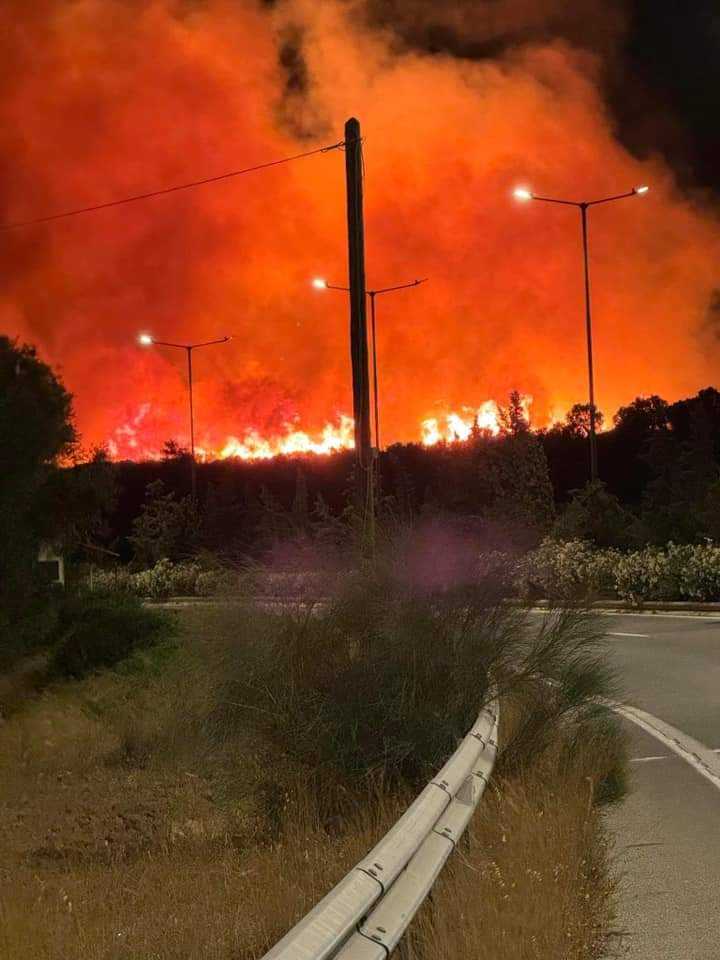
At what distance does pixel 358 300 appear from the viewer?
14734mm

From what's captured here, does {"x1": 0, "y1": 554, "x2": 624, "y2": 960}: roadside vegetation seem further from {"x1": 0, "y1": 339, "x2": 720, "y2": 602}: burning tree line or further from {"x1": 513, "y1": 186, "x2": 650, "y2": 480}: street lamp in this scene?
{"x1": 513, "y1": 186, "x2": 650, "y2": 480}: street lamp

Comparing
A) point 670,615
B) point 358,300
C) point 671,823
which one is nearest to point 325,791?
point 671,823

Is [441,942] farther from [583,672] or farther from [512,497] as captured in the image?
[512,497]

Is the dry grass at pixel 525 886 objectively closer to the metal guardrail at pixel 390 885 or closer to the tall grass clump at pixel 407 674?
the metal guardrail at pixel 390 885

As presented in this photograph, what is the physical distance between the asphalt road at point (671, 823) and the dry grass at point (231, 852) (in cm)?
23

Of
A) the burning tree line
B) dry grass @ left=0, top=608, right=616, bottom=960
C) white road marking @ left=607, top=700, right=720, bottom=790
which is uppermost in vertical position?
the burning tree line

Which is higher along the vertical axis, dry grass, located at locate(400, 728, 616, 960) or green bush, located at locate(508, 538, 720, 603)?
green bush, located at locate(508, 538, 720, 603)

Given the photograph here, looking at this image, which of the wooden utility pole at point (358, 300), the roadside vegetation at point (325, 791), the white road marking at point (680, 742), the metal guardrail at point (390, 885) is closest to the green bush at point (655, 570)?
the wooden utility pole at point (358, 300)

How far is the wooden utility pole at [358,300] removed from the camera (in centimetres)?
1440

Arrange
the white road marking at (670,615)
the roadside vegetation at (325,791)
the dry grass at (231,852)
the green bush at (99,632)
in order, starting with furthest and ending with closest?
the white road marking at (670,615)
the green bush at (99,632)
the roadside vegetation at (325,791)
the dry grass at (231,852)

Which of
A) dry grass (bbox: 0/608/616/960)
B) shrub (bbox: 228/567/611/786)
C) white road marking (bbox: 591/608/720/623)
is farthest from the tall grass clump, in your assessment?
white road marking (bbox: 591/608/720/623)

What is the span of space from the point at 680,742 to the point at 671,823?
3357 mm

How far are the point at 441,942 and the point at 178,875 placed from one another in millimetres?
2482

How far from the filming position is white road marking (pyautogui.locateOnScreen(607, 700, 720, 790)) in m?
9.58
